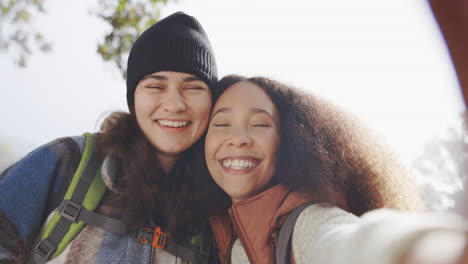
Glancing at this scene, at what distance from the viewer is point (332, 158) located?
6.40ft

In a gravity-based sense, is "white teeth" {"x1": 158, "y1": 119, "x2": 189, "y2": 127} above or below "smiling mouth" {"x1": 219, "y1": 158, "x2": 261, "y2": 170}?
above

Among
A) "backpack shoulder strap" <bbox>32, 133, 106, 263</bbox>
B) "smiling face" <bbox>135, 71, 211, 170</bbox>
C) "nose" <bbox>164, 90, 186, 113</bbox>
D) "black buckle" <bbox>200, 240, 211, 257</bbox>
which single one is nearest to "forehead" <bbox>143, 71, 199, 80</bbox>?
"smiling face" <bbox>135, 71, 211, 170</bbox>

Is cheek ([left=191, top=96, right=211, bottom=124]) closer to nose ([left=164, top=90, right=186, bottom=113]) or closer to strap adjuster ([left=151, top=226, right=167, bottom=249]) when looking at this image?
nose ([left=164, top=90, right=186, bottom=113])

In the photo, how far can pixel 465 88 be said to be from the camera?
2.04 feet

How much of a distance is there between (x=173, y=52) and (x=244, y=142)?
0.80m

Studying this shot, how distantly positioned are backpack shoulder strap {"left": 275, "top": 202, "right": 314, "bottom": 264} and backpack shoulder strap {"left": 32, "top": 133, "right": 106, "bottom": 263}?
0.93 metres

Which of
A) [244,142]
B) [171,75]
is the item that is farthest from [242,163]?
[171,75]

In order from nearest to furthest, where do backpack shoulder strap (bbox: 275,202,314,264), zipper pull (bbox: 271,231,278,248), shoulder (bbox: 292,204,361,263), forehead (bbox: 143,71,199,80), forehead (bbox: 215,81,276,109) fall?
1. shoulder (bbox: 292,204,361,263)
2. backpack shoulder strap (bbox: 275,202,314,264)
3. zipper pull (bbox: 271,231,278,248)
4. forehead (bbox: 215,81,276,109)
5. forehead (bbox: 143,71,199,80)

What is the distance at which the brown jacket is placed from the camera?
1698 mm

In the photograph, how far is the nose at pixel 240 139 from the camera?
1.88 m

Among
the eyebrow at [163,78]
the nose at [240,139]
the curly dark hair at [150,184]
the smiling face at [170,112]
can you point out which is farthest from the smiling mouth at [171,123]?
the nose at [240,139]

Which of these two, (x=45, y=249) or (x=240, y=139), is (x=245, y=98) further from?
(x=45, y=249)

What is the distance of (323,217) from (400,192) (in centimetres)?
82

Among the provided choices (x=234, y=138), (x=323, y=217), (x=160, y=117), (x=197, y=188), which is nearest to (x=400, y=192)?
(x=323, y=217)
